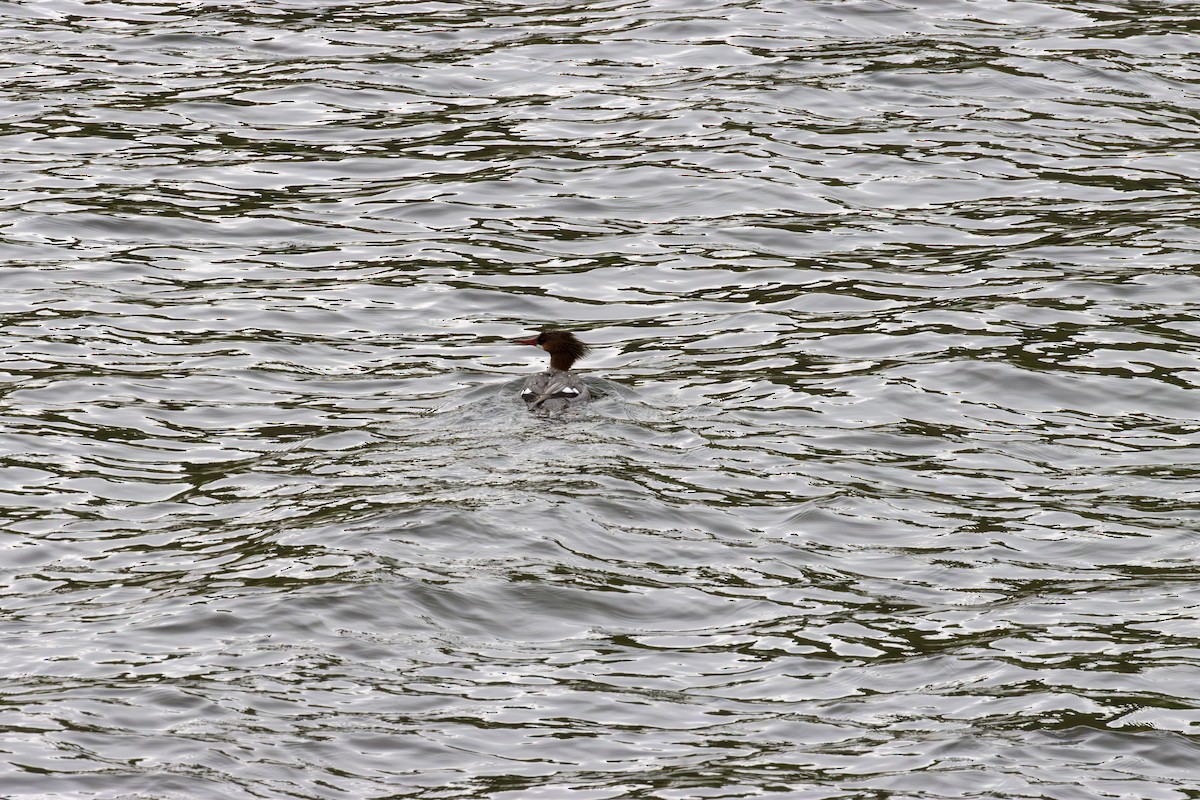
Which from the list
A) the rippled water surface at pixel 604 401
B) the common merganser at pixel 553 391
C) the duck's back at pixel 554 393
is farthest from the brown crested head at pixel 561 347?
the duck's back at pixel 554 393

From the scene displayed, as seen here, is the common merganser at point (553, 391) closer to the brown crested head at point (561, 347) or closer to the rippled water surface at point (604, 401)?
the brown crested head at point (561, 347)

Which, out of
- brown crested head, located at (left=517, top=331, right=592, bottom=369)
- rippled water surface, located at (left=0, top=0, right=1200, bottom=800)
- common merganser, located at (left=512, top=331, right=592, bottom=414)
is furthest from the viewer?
brown crested head, located at (left=517, top=331, right=592, bottom=369)

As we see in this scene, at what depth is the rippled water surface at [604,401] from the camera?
8633mm

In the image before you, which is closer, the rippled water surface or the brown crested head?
the rippled water surface

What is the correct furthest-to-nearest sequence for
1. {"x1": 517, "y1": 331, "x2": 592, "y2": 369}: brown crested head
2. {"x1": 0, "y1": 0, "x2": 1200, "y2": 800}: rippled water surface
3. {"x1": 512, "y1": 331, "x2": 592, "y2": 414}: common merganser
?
{"x1": 517, "y1": 331, "x2": 592, "y2": 369}: brown crested head
{"x1": 512, "y1": 331, "x2": 592, "y2": 414}: common merganser
{"x1": 0, "y1": 0, "x2": 1200, "y2": 800}: rippled water surface

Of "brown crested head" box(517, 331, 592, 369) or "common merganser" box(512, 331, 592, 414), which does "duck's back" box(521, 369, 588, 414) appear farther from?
"brown crested head" box(517, 331, 592, 369)

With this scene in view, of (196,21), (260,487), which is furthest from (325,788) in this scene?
(196,21)

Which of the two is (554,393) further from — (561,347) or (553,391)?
(561,347)

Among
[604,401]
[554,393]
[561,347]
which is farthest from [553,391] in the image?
[561,347]

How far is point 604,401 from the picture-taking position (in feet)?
45.8

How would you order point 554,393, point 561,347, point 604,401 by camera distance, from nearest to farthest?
1. point 554,393
2. point 604,401
3. point 561,347

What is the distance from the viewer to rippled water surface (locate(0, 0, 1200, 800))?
8.63 metres

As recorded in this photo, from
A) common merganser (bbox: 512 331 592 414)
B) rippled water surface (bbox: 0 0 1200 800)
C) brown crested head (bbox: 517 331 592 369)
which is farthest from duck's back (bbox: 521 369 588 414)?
brown crested head (bbox: 517 331 592 369)

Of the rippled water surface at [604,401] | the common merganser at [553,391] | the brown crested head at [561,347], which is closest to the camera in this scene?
the rippled water surface at [604,401]
